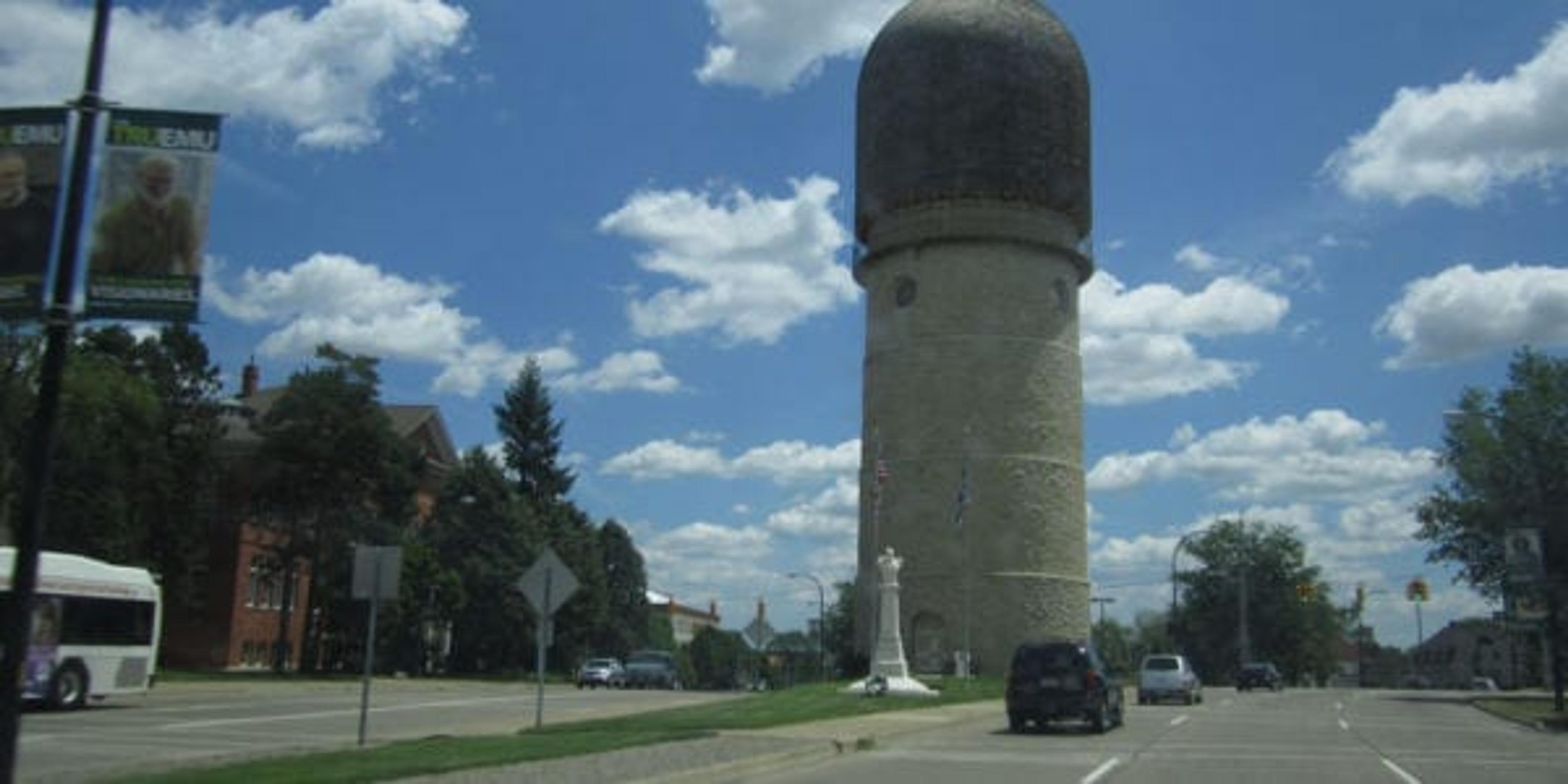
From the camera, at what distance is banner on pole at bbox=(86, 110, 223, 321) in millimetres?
8406

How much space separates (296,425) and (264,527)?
18.0 ft

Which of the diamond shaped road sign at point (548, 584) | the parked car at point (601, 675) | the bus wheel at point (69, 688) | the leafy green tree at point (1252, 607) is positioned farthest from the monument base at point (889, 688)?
the leafy green tree at point (1252, 607)

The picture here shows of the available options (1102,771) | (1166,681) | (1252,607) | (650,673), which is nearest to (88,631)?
(1102,771)

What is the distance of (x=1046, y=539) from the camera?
4694cm

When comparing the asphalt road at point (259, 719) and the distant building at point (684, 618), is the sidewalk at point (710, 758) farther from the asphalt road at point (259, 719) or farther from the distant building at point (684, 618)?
the distant building at point (684, 618)

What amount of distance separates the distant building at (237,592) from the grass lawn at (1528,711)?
126ft

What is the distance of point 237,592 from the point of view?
186 ft

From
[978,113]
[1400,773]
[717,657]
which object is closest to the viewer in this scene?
[1400,773]

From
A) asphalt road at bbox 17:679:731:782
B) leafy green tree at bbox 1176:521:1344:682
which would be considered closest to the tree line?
asphalt road at bbox 17:679:731:782

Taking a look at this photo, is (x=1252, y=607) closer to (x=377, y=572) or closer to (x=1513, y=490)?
(x=1513, y=490)

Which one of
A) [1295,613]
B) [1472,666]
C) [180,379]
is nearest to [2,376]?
[180,379]

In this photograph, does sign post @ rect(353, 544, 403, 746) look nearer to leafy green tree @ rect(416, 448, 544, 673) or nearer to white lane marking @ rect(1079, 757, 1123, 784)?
white lane marking @ rect(1079, 757, 1123, 784)

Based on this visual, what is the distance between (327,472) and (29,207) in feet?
145

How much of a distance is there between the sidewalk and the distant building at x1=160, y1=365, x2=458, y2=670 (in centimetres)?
3578
